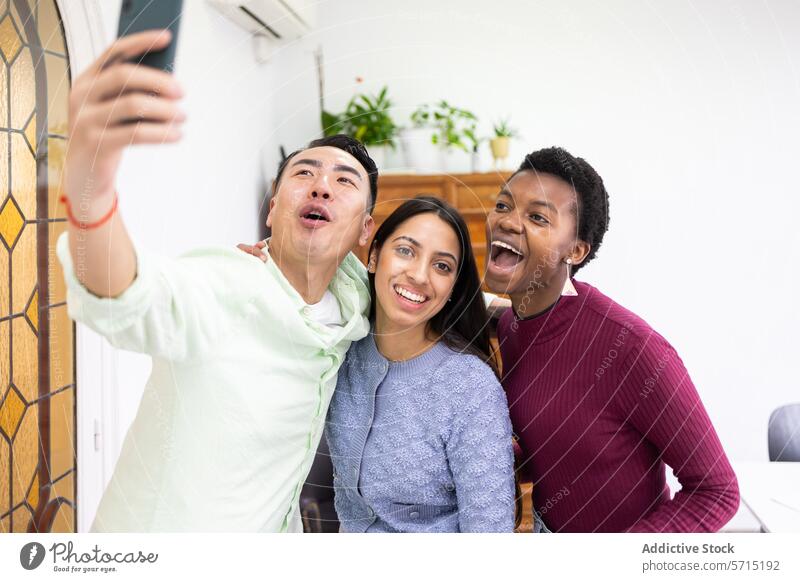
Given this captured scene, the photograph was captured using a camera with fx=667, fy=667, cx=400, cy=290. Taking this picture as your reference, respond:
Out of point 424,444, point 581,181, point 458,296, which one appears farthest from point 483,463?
point 581,181

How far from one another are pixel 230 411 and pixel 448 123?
360 millimetres

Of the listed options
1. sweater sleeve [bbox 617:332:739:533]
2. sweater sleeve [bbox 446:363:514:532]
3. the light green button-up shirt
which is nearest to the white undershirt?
the light green button-up shirt

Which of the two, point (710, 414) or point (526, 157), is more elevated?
point (526, 157)

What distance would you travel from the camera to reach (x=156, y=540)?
0.58 meters

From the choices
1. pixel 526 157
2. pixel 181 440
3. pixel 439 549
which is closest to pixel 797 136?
pixel 526 157

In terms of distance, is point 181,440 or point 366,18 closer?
point 181,440

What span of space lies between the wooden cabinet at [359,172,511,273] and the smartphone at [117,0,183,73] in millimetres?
246

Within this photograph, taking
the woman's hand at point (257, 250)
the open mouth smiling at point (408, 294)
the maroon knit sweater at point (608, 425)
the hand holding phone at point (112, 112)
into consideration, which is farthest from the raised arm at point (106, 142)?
the maroon knit sweater at point (608, 425)

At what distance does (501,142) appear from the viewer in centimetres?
62

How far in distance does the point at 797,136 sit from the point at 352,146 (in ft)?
1.37

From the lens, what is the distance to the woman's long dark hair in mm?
604

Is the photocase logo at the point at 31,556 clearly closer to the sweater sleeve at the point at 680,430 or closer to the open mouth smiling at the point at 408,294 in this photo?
the open mouth smiling at the point at 408,294

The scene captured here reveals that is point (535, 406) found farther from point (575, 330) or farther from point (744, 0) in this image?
point (744, 0)

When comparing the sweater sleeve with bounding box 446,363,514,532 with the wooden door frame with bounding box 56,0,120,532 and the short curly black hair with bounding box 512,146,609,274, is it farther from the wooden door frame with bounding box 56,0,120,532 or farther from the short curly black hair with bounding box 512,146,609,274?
the wooden door frame with bounding box 56,0,120,532
